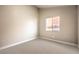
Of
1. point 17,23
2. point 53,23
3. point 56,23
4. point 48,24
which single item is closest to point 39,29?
point 48,24

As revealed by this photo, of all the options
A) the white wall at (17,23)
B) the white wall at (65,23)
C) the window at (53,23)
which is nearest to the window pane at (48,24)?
the window at (53,23)

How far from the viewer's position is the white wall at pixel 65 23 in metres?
2.83

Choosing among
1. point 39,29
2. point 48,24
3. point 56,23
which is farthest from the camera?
point 39,29

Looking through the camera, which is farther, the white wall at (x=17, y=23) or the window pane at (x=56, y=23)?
the window pane at (x=56, y=23)

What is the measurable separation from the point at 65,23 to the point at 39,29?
1.60 meters

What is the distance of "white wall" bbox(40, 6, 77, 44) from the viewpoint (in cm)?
283

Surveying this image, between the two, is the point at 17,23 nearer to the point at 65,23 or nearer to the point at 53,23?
the point at 53,23

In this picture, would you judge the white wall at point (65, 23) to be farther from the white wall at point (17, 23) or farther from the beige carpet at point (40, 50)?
the white wall at point (17, 23)

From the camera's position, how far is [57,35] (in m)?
3.44

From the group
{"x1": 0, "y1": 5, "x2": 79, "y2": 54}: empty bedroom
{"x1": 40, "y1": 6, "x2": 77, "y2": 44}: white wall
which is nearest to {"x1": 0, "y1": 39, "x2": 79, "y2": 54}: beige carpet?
{"x1": 0, "y1": 5, "x2": 79, "y2": 54}: empty bedroom

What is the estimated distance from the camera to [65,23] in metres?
3.13

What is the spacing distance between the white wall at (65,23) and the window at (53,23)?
0.16 m
